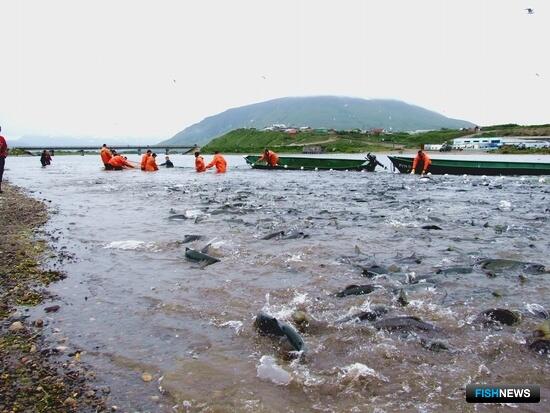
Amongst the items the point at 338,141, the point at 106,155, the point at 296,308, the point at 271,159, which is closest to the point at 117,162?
the point at 106,155

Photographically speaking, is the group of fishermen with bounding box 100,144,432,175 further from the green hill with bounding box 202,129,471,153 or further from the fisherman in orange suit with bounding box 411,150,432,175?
the green hill with bounding box 202,129,471,153

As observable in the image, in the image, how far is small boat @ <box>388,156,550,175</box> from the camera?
39062mm

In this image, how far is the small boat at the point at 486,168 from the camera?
39.1m

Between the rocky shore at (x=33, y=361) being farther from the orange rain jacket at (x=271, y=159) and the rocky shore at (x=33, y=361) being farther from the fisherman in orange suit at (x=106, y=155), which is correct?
the fisherman in orange suit at (x=106, y=155)

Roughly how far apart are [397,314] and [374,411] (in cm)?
275

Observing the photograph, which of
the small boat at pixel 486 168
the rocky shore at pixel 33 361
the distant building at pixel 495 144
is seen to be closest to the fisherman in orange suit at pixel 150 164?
the small boat at pixel 486 168

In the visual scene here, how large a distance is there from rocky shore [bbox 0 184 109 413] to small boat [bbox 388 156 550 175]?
38.1 m

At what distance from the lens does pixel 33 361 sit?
5281 mm

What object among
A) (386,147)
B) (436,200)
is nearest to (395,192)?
(436,200)

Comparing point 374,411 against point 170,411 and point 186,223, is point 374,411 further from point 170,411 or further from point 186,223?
point 186,223

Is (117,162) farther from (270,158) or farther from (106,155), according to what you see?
(270,158)

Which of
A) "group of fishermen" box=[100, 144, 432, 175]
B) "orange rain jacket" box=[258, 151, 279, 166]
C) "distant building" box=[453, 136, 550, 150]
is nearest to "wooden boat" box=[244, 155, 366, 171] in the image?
"orange rain jacket" box=[258, 151, 279, 166]

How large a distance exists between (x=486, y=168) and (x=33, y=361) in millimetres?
41675

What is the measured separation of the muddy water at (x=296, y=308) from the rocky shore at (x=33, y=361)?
24 centimetres
